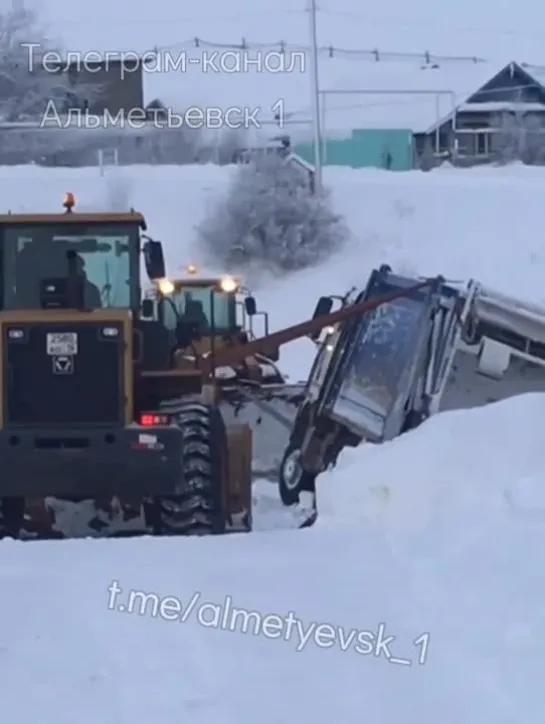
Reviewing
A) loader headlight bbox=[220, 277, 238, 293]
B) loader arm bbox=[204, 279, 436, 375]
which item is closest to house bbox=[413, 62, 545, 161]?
loader headlight bbox=[220, 277, 238, 293]

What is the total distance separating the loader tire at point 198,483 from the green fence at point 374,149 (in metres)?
34.8

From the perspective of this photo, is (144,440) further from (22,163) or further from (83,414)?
(22,163)

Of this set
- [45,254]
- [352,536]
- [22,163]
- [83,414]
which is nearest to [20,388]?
[83,414]

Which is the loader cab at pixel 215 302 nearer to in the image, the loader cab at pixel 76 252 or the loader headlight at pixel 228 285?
the loader headlight at pixel 228 285

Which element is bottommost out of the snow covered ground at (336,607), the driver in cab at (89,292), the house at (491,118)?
the snow covered ground at (336,607)

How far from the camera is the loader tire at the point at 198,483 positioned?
9844 millimetres

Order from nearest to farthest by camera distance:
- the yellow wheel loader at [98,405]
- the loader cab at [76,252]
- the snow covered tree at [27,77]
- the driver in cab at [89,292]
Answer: the yellow wheel loader at [98,405], the driver in cab at [89,292], the loader cab at [76,252], the snow covered tree at [27,77]

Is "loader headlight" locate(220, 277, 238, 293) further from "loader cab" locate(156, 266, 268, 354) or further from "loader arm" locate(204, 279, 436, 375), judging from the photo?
"loader arm" locate(204, 279, 436, 375)

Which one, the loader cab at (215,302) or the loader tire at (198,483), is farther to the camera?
the loader cab at (215,302)

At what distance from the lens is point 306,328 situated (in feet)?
37.0

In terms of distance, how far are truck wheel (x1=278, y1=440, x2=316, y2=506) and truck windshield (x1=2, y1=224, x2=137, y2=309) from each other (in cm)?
282

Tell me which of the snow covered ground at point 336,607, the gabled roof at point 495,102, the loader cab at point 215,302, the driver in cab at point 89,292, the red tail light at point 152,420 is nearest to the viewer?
the snow covered ground at point 336,607

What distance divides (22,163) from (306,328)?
2991 centimetres

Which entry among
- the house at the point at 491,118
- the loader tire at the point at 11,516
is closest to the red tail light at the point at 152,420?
the loader tire at the point at 11,516
